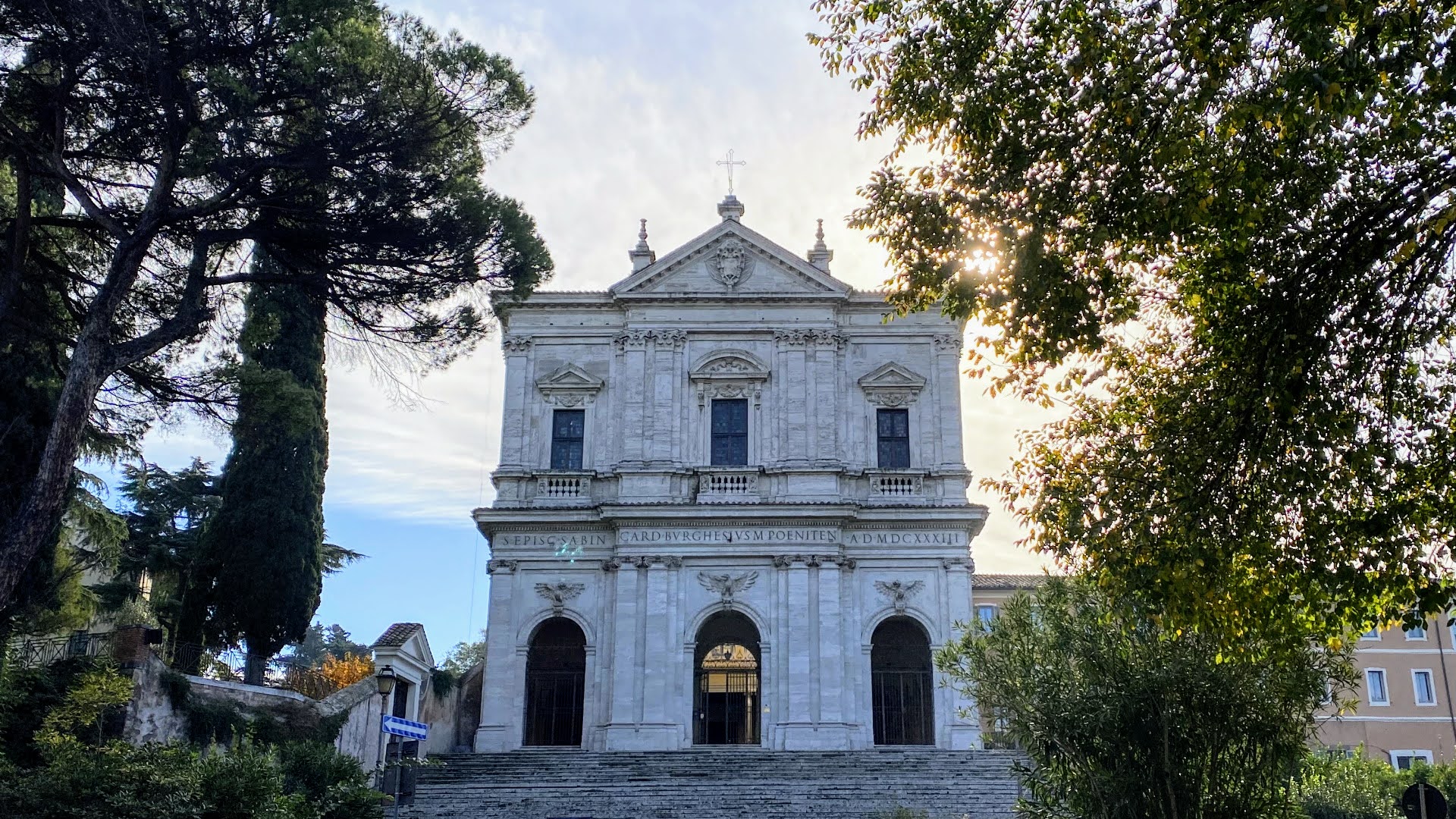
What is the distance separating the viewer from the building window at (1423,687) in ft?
140

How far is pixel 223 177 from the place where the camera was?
1648 cm

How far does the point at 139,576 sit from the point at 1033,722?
2670 cm

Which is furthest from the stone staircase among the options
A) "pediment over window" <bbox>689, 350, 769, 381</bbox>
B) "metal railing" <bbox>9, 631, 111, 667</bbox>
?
"pediment over window" <bbox>689, 350, 769, 381</bbox>

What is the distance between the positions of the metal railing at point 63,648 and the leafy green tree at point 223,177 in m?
2.04

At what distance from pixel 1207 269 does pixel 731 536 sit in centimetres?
2087

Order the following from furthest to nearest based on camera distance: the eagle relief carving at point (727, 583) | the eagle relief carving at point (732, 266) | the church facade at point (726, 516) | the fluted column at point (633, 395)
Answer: the eagle relief carving at point (732, 266) → the fluted column at point (633, 395) → the eagle relief carving at point (727, 583) → the church facade at point (726, 516)

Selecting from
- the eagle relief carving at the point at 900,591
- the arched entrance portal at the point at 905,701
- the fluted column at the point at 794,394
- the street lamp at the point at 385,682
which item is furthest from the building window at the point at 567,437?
the street lamp at the point at 385,682

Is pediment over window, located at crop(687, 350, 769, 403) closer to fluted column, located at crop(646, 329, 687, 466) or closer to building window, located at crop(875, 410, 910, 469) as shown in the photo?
fluted column, located at crop(646, 329, 687, 466)

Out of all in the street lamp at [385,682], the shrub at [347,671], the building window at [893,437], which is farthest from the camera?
the building window at [893,437]

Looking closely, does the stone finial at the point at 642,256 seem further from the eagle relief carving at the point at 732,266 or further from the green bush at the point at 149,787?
the green bush at the point at 149,787

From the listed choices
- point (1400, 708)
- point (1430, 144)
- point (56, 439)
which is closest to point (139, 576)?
point (56, 439)

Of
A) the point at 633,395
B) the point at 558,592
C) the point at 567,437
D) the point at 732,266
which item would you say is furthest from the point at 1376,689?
the point at 567,437

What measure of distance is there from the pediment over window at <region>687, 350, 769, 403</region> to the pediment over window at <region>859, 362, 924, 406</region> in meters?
2.66

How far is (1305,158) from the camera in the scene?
9.91 meters
